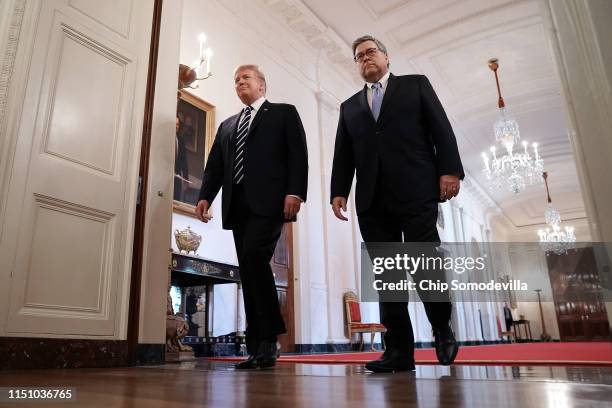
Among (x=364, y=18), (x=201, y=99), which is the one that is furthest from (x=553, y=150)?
(x=201, y=99)

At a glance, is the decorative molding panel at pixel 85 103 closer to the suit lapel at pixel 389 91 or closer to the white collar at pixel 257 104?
the white collar at pixel 257 104

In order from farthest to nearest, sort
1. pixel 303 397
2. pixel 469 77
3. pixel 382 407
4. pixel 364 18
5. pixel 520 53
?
pixel 469 77, pixel 520 53, pixel 364 18, pixel 303 397, pixel 382 407

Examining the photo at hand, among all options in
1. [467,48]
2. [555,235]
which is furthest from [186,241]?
[555,235]

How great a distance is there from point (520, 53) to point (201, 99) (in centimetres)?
625

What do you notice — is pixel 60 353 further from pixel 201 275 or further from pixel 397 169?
pixel 201 275

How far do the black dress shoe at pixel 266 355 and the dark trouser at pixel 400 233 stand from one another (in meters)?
0.55

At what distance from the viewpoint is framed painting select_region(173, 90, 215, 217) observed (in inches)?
195

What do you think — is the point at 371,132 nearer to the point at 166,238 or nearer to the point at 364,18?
the point at 166,238

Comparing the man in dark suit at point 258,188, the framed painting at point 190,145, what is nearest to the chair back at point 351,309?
the framed painting at point 190,145

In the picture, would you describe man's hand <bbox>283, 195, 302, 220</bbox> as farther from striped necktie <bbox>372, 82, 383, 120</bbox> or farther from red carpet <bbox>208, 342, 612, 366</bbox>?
red carpet <bbox>208, 342, 612, 366</bbox>

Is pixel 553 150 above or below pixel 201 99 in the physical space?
above

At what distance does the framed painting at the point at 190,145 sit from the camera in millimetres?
4957

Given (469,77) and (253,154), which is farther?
(469,77)

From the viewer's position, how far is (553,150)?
12.5 meters
